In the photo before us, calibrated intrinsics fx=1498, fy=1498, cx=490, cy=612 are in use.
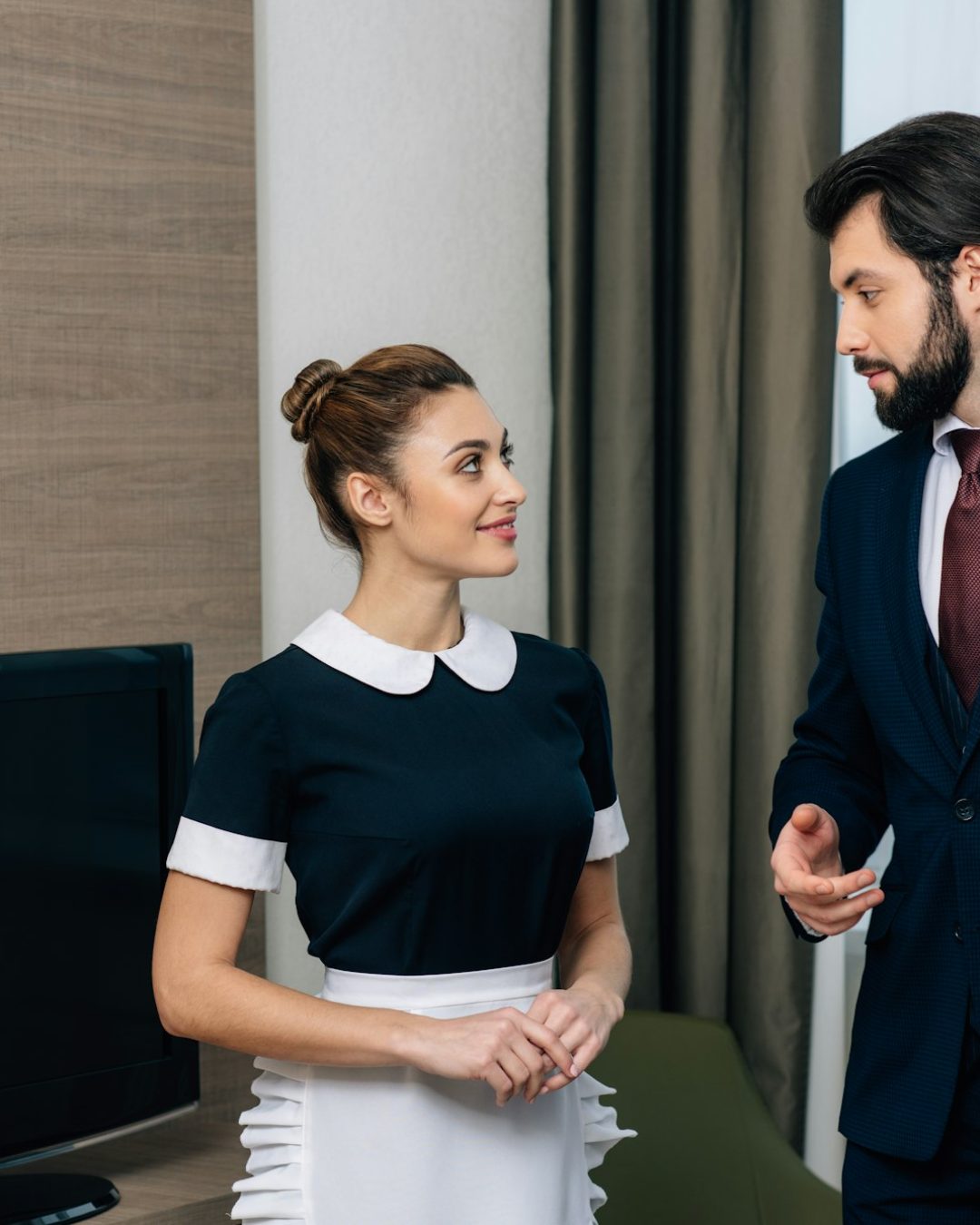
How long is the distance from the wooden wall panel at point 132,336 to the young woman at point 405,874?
2.22 feet

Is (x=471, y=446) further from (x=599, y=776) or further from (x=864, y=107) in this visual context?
(x=864, y=107)

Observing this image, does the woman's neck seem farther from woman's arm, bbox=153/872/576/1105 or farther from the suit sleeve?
the suit sleeve

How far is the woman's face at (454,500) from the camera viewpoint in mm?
1571

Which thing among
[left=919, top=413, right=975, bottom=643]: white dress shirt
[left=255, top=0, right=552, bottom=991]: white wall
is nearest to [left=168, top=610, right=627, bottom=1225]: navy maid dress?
[left=919, top=413, right=975, bottom=643]: white dress shirt

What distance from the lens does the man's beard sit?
159 centimetres

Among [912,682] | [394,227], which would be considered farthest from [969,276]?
[394,227]

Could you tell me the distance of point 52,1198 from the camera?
6.29 ft

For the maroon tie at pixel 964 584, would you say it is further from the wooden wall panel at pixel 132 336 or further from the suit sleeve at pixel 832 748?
the wooden wall panel at pixel 132 336

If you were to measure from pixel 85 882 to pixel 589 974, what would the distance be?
0.73 meters

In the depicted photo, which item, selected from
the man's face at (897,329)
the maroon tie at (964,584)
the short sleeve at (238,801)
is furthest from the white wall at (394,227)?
the maroon tie at (964,584)

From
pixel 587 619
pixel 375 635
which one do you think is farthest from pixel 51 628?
pixel 587 619

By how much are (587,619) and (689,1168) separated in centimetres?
92

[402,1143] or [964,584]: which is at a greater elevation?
[964,584]

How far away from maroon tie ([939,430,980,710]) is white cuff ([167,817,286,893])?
2.43ft
